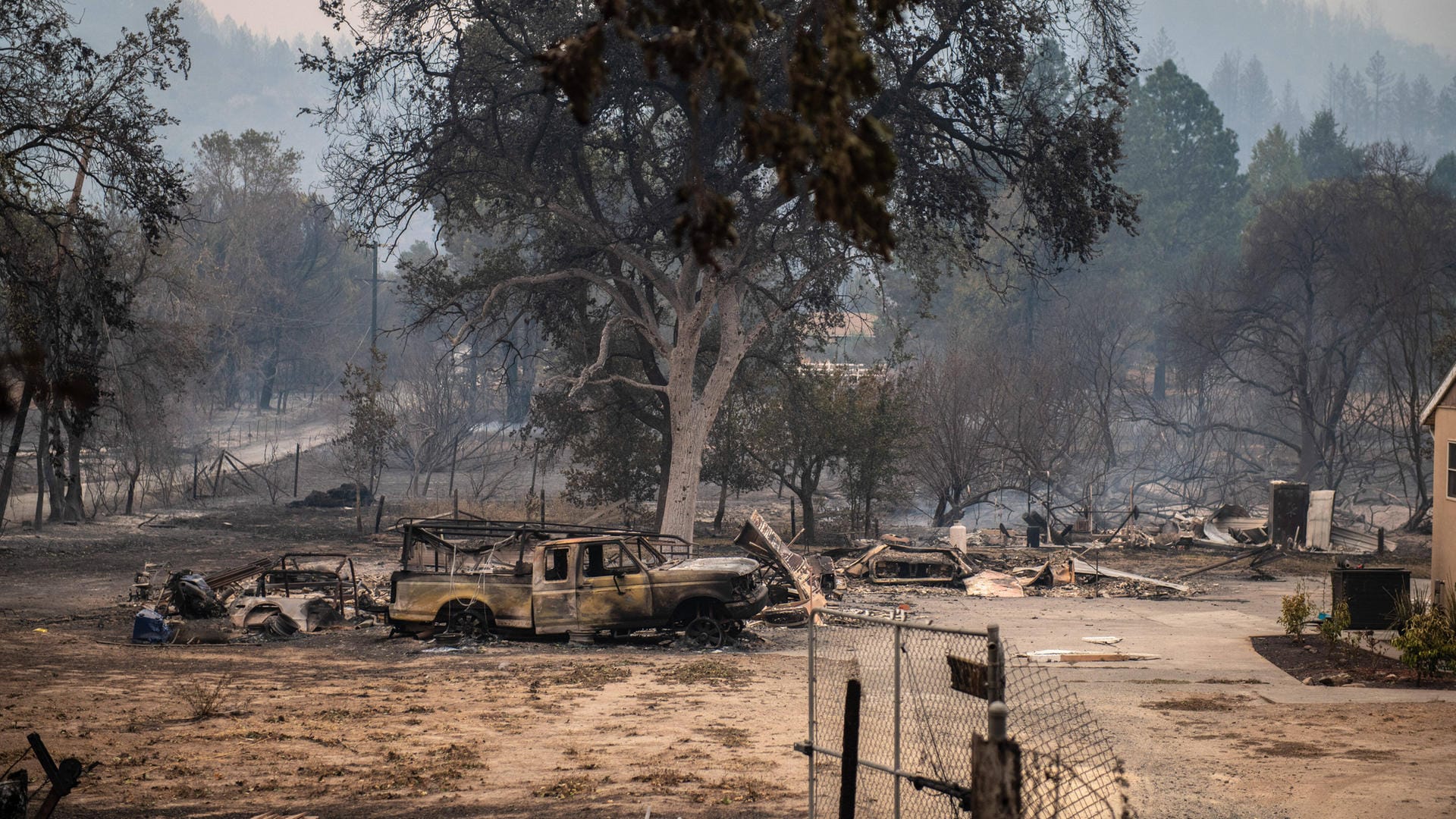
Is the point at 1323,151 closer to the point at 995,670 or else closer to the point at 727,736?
the point at 727,736

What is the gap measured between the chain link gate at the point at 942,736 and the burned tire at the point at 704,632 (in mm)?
1697

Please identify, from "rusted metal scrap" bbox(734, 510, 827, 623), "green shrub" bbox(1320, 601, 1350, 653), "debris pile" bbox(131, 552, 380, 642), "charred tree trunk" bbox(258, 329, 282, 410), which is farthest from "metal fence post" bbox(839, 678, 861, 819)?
"charred tree trunk" bbox(258, 329, 282, 410)

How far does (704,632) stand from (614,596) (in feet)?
5.09

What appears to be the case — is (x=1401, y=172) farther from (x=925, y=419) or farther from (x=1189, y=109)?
(x=925, y=419)

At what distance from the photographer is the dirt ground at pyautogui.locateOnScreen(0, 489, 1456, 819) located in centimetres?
1056

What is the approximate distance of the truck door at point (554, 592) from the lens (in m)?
19.8

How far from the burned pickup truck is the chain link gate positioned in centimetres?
196

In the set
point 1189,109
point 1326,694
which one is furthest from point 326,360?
point 1326,694

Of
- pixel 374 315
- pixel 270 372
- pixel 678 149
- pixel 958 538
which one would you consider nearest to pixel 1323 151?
pixel 374 315

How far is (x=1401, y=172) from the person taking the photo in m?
64.4

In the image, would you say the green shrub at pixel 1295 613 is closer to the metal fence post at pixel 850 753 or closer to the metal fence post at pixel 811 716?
the metal fence post at pixel 811 716

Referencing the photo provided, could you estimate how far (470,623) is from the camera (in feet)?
66.2

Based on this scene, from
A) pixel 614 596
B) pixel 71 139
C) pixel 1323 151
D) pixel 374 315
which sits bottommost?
pixel 614 596

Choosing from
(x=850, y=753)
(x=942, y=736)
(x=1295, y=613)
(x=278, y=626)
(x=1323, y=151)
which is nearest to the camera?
(x=850, y=753)
